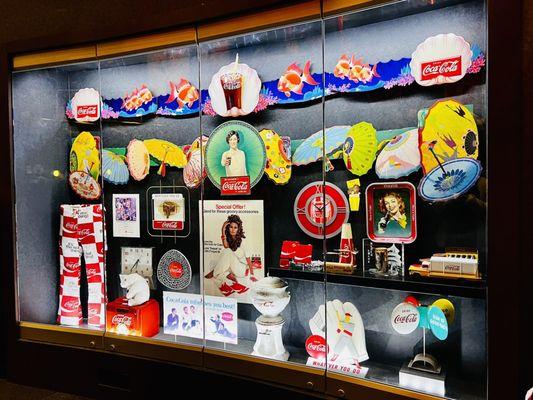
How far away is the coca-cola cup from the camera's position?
8.61ft

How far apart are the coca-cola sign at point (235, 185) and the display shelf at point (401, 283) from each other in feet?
1.70

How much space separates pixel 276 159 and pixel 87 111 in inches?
57.4

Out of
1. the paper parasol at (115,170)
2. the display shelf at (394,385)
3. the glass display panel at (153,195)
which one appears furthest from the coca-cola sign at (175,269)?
the display shelf at (394,385)

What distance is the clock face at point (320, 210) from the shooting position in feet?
8.23

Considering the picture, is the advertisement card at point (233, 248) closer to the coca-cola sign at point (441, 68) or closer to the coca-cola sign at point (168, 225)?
the coca-cola sign at point (168, 225)

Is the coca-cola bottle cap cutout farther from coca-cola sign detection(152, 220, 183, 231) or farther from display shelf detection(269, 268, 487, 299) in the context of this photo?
display shelf detection(269, 268, 487, 299)

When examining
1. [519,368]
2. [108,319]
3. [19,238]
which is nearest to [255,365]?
[108,319]

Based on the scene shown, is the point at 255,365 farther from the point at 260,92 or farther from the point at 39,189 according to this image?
the point at 39,189

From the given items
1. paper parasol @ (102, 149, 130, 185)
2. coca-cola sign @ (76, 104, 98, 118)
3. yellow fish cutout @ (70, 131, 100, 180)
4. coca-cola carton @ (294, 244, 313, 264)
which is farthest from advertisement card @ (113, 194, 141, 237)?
coca-cola carton @ (294, 244, 313, 264)

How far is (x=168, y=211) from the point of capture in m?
2.91

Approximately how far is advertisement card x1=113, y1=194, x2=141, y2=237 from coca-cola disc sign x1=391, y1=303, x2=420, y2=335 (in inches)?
69.3

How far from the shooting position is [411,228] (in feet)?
7.59

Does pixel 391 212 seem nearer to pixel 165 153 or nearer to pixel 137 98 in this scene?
pixel 165 153

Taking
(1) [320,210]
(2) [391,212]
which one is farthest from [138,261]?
(2) [391,212]
